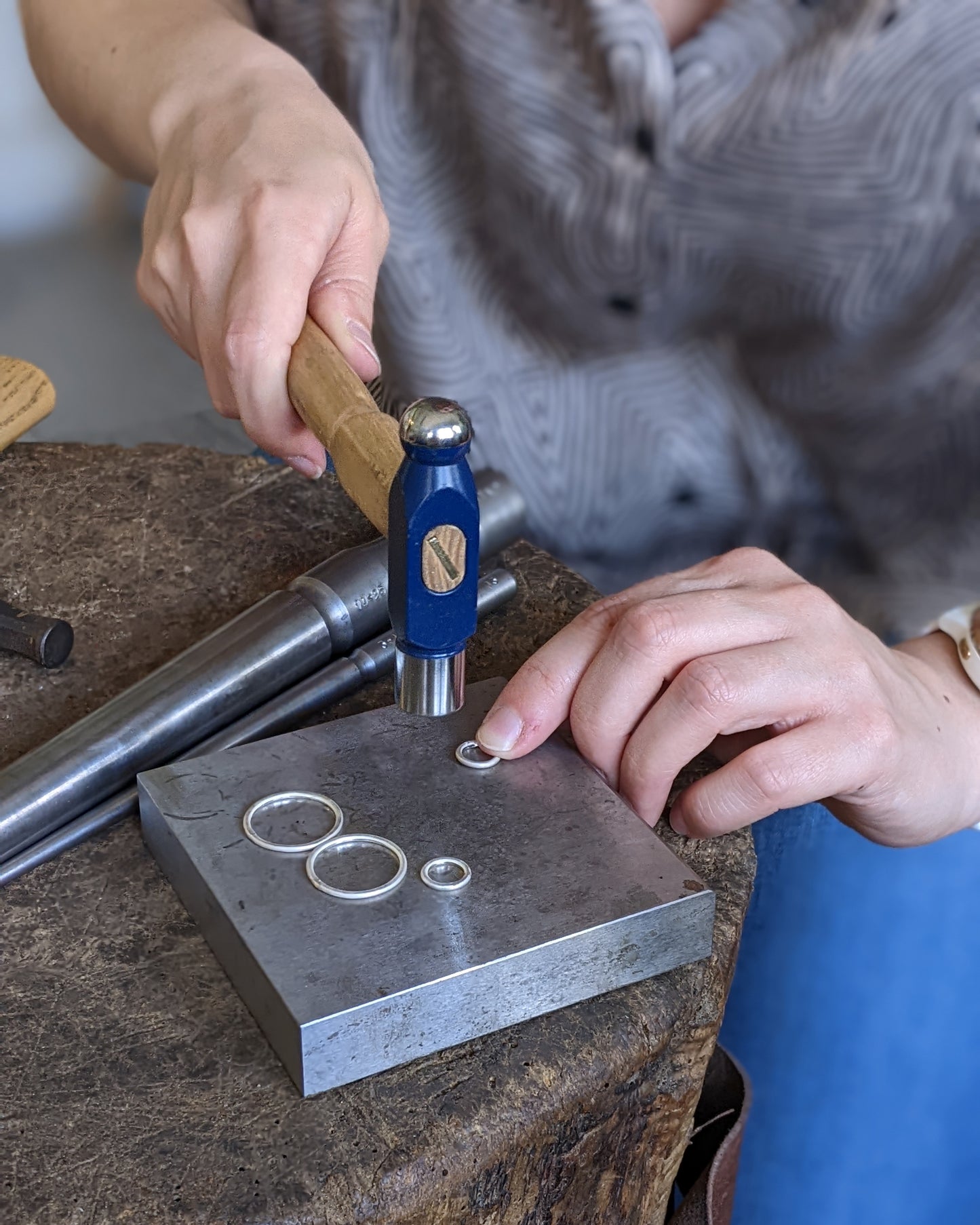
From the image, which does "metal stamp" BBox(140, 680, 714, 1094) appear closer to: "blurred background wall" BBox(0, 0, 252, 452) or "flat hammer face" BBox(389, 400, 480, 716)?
"flat hammer face" BBox(389, 400, 480, 716)

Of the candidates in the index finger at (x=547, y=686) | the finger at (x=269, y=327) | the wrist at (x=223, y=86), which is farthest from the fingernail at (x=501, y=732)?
the wrist at (x=223, y=86)

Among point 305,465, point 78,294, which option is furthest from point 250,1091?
point 78,294

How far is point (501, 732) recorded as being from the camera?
0.72 meters

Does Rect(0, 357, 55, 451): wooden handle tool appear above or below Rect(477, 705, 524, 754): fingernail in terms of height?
below

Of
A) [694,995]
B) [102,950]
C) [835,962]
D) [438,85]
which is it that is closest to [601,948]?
[694,995]

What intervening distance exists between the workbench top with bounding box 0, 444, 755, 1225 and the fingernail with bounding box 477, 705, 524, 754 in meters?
0.12

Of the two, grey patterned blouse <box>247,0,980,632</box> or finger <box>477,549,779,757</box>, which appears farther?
grey patterned blouse <box>247,0,980,632</box>

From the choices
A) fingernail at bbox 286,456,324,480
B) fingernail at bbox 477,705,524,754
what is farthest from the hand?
fingernail at bbox 286,456,324,480

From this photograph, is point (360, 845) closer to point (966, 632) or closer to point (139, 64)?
point (966, 632)

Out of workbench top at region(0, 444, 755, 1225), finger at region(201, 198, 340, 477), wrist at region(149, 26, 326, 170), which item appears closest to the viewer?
workbench top at region(0, 444, 755, 1225)

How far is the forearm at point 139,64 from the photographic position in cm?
101

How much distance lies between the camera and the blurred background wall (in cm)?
188

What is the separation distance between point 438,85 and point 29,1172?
994mm

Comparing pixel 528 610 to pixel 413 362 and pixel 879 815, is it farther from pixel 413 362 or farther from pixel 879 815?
pixel 413 362
